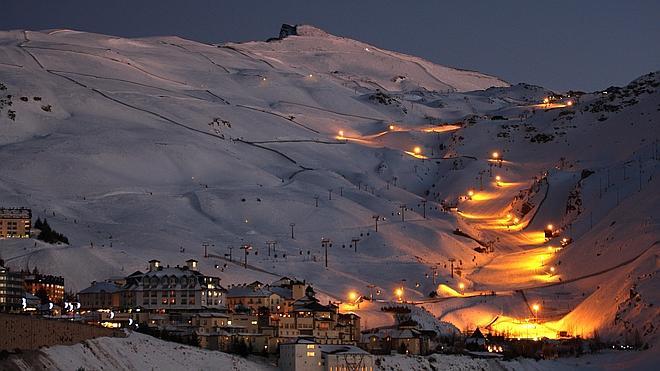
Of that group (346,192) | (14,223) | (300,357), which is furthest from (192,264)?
(346,192)

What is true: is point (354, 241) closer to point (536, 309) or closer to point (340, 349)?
point (536, 309)

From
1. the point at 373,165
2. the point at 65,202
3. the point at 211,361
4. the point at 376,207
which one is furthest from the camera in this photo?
the point at 373,165

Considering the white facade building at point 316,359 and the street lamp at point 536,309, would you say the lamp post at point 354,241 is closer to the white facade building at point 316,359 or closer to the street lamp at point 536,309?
the street lamp at point 536,309

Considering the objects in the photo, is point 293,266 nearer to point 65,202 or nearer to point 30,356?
point 65,202

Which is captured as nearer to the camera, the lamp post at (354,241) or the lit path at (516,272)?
the lit path at (516,272)

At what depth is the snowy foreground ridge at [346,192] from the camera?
101 meters

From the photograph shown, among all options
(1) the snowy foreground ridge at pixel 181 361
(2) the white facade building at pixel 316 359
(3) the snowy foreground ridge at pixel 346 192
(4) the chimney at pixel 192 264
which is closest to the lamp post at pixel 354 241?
(3) the snowy foreground ridge at pixel 346 192

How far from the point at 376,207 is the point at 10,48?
7726 cm

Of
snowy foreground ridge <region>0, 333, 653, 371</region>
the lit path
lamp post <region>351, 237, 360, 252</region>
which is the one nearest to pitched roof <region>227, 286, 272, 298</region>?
snowy foreground ridge <region>0, 333, 653, 371</region>

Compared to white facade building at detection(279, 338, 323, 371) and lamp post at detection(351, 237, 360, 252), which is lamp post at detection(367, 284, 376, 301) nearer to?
lamp post at detection(351, 237, 360, 252)

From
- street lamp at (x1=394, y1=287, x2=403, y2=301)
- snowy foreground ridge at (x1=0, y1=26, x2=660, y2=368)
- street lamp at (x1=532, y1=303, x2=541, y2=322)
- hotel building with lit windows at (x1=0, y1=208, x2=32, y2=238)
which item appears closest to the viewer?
street lamp at (x1=532, y1=303, x2=541, y2=322)

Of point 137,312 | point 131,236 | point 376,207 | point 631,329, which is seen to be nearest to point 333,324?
point 137,312

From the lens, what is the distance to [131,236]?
10869 cm

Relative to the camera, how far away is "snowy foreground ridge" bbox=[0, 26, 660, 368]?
100625 millimetres
